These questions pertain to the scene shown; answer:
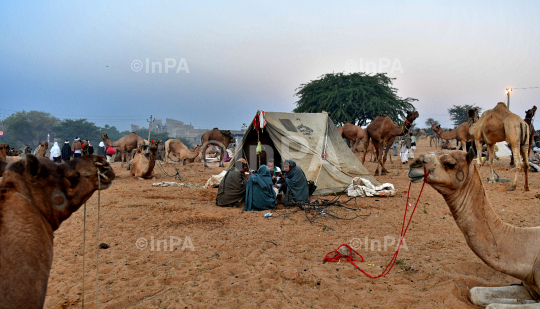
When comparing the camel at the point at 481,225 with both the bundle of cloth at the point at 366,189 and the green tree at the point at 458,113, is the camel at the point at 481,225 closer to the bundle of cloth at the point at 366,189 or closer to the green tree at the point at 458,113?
the bundle of cloth at the point at 366,189

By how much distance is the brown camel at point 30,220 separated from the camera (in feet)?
4.70

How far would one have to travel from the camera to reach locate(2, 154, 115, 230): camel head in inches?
59.9

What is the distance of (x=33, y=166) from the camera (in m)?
1.52

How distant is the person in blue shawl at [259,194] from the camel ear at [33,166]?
5825 mm

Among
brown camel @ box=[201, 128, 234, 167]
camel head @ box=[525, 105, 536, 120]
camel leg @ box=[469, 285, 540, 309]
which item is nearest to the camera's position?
camel leg @ box=[469, 285, 540, 309]

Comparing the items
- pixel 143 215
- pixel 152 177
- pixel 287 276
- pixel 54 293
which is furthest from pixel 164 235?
pixel 152 177

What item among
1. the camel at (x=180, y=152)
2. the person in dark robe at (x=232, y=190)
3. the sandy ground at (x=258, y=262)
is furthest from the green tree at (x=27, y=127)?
the sandy ground at (x=258, y=262)

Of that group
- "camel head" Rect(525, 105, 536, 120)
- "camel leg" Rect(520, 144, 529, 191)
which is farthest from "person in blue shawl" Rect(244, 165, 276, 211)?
"camel head" Rect(525, 105, 536, 120)

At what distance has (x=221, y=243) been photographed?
195 inches

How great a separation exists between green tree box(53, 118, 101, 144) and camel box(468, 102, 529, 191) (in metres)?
55.3

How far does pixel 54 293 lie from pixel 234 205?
4.67m

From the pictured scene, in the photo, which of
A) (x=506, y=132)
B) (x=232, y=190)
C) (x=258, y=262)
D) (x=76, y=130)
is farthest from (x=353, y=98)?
(x=76, y=130)

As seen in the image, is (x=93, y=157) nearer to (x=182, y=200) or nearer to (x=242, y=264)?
(x=242, y=264)

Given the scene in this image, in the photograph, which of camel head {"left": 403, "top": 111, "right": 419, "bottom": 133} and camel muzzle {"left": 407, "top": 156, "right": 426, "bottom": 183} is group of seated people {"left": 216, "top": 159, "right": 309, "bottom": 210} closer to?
camel muzzle {"left": 407, "top": 156, "right": 426, "bottom": 183}
